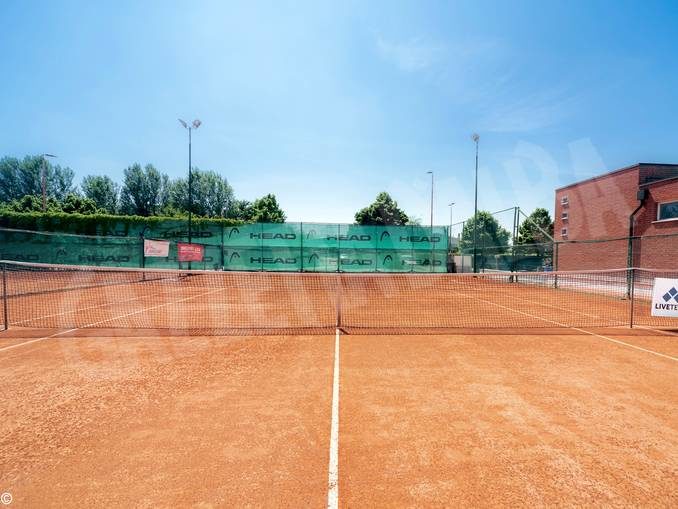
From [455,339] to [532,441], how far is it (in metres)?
4.54

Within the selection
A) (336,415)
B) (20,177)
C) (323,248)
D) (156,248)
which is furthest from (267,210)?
(336,415)

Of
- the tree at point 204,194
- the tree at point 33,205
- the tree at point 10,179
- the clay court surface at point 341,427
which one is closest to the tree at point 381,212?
the tree at point 204,194

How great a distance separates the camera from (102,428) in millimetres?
4023

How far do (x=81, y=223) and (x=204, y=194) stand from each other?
27.9 metres

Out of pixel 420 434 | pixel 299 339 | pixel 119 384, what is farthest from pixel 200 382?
pixel 420 434

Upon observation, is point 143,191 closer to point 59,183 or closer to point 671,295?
point 59,183

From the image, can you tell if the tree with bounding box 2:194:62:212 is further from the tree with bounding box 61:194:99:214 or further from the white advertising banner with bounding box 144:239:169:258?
the white advertising banner with bounding box 144:239:169:258

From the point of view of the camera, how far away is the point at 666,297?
31.7 ft

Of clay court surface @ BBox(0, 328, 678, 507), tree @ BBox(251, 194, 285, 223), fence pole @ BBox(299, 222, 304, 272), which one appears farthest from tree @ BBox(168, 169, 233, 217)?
clay court surface @ BBox(0, 328, 678, 507)

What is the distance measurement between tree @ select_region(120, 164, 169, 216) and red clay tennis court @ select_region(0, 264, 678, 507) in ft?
187

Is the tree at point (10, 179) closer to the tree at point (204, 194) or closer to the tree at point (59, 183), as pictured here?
the tree at point (59, 183)

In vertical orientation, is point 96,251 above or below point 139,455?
above

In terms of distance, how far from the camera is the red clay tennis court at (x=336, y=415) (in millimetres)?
3057

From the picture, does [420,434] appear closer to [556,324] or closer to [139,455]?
[139,455]
